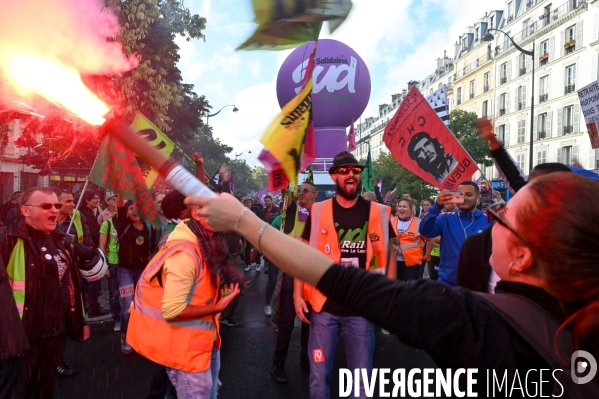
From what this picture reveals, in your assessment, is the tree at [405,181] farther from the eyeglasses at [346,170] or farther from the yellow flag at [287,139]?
the yellow flag at [287,139]

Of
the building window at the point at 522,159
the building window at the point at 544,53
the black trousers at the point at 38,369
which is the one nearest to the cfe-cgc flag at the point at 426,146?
the black trousers at the point at 38,369

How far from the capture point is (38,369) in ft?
10.6

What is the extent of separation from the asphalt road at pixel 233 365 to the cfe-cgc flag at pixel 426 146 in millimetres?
2192

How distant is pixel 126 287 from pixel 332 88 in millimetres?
11974

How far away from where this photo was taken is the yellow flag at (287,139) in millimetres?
2607

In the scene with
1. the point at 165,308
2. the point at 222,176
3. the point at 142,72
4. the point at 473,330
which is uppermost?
the point at 142,72

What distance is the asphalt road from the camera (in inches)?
174

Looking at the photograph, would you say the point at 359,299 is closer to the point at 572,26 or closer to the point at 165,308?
the point at 165,308

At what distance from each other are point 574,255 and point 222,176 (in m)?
4.06

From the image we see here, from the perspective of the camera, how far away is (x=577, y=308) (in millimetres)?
1170

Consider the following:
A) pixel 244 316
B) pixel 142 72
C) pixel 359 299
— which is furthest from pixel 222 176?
pixel 142 72

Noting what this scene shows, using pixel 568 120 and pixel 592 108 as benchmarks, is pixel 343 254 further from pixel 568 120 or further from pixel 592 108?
pixel 568 120

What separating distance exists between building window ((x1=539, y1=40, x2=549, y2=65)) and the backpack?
44.3 m

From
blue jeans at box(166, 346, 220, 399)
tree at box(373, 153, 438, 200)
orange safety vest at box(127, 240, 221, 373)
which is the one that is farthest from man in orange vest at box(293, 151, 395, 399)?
tree at box(373, 153, 438, 200)
